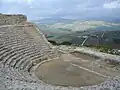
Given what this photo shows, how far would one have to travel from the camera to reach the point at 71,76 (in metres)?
22.3

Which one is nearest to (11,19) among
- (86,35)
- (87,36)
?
(87,36)

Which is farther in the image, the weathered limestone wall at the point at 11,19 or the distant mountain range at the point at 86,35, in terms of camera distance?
the distant mountain range at the point at 86,35

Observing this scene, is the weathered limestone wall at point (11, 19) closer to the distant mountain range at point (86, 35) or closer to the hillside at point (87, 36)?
the distant mountain range at point (86, 35)

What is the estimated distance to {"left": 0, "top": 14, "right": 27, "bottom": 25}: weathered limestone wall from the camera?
108 ft

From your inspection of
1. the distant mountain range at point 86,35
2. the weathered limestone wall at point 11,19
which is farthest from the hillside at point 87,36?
the weathered limestone wall at point 11,19

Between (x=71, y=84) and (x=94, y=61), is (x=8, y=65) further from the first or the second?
(x=94, y=61)

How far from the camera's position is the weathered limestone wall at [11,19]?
3294 cm

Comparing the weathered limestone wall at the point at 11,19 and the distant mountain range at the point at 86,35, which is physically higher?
the weathered limestone wall at the point at 11,19

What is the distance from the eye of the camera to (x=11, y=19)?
3403cm

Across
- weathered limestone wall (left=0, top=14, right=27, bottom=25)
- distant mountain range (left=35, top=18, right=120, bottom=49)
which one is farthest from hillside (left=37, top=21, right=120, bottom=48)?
weathered limestone wall (left=0, top=14, right=27, bottom=25)

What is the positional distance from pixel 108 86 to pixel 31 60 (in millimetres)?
12518

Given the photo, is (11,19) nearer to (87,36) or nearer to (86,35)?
(87,36)

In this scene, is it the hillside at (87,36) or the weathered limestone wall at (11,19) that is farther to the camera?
the hillside at (87,36)

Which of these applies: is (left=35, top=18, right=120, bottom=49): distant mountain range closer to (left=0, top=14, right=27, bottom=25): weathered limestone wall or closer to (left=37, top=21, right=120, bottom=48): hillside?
(left=37, top=21, right=120, bottom=48): hillside
